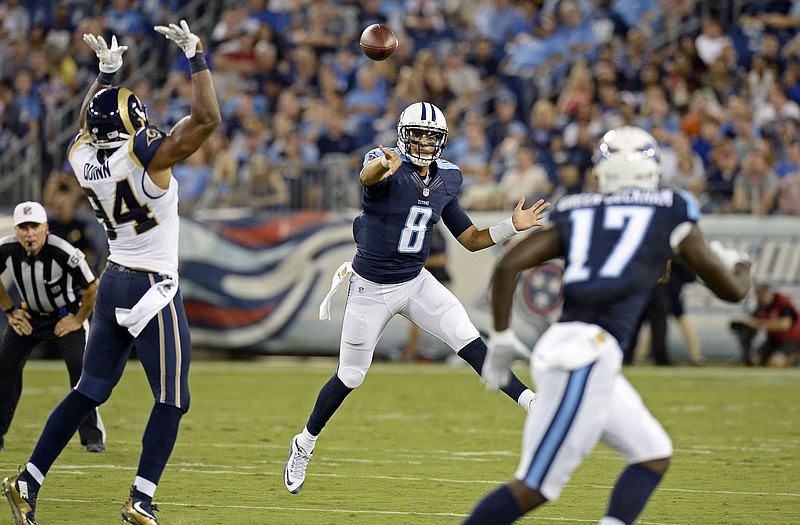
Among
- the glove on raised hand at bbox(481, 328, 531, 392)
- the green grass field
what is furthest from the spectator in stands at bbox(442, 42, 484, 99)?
the glove on raised hand at bbox(481, 328, 531, 392)

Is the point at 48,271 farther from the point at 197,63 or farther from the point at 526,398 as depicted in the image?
the point at 526,398

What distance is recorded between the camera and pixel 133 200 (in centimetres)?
603

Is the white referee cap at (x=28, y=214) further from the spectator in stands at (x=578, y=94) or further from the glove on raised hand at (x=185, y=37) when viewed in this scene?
the spectator in stands at (x=578, y=94)

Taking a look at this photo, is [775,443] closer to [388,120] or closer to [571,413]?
[571,413]

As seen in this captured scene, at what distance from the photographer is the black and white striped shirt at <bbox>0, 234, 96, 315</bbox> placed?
877 cm

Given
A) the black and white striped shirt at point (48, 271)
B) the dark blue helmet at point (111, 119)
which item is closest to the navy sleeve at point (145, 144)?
the dark blue helmet at point (111, 119)

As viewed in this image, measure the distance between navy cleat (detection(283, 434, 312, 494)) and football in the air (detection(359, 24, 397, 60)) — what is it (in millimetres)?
3132

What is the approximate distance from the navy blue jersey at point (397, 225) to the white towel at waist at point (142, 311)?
1600 mm

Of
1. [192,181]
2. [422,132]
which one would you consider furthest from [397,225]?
[192,181]

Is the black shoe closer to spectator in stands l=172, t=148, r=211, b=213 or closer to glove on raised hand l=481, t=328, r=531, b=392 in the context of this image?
glove on raised hand l=481, t=328, r=531, b=392

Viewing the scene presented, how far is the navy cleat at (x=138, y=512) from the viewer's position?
580cm

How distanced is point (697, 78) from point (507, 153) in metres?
2.79

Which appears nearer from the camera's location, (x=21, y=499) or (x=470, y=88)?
(x=21, y=499)

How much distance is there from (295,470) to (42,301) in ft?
9.28
